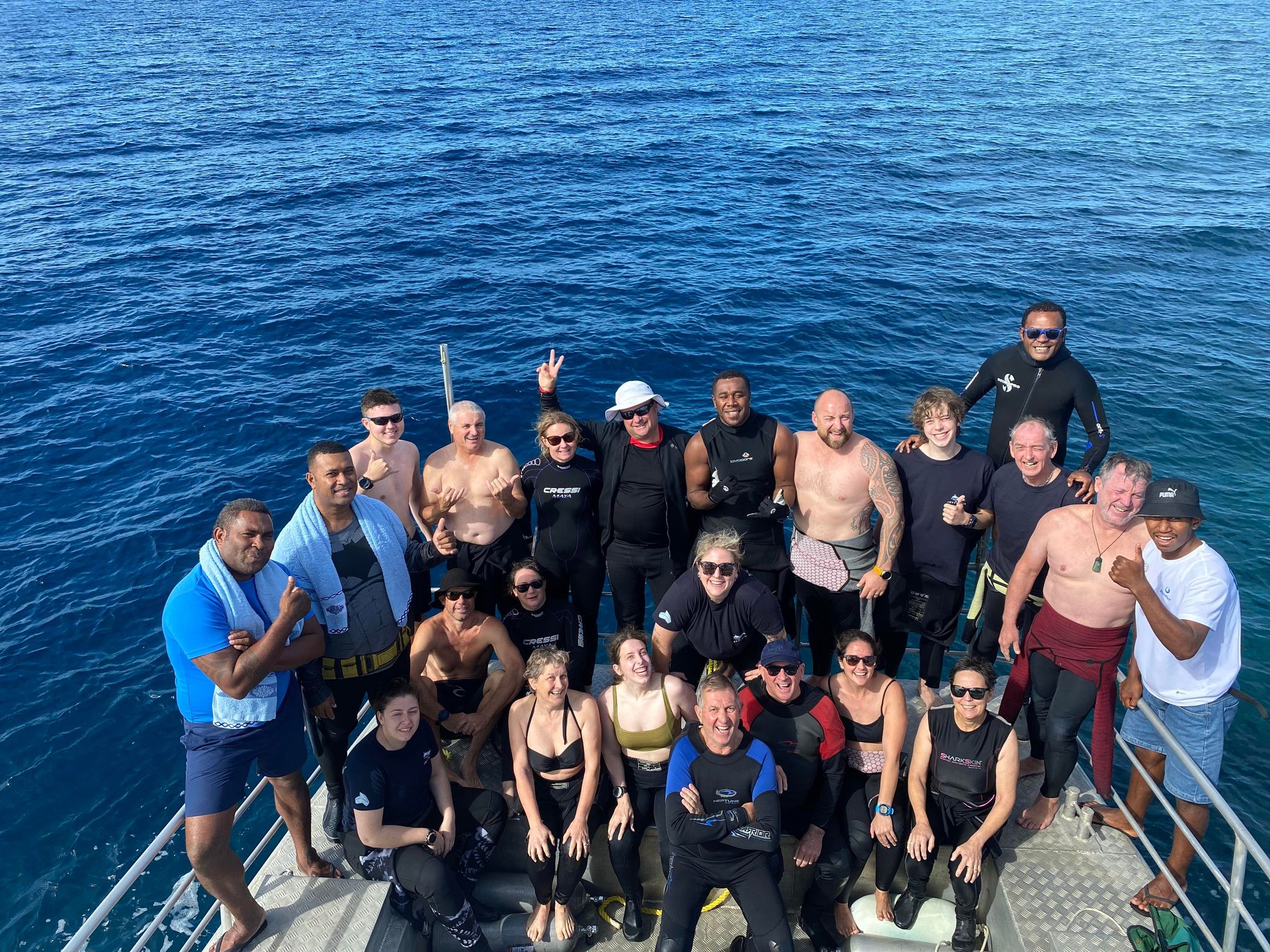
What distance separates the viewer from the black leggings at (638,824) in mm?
6082

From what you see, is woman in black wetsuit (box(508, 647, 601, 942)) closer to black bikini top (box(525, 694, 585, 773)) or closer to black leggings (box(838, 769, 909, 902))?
black bikini top (box(525, 694, 585, 773))

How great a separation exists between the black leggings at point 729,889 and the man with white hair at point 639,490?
2.09 metres

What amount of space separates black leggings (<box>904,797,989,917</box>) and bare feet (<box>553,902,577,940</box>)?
97.5 inches

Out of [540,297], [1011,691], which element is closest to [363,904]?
[1011,691]

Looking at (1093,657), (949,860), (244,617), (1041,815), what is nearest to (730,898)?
(949,860)

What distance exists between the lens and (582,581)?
7.49 meters

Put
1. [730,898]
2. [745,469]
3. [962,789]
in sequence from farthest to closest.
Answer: [745,469] → [730,898] → [962,789]

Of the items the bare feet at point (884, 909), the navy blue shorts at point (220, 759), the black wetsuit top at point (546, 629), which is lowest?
the bare feet at point (884, 909)

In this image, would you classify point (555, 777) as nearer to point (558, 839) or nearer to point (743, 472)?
point (558, 839)

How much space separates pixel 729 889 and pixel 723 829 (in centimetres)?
48

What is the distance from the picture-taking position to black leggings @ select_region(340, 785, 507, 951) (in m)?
5.79

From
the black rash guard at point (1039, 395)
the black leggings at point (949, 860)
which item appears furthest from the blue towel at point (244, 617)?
the black rash guard at point (1039, 395)

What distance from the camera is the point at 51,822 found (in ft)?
33.8

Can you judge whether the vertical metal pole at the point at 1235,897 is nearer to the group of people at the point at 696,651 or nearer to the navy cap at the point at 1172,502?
the group of people at the point at 696,651
